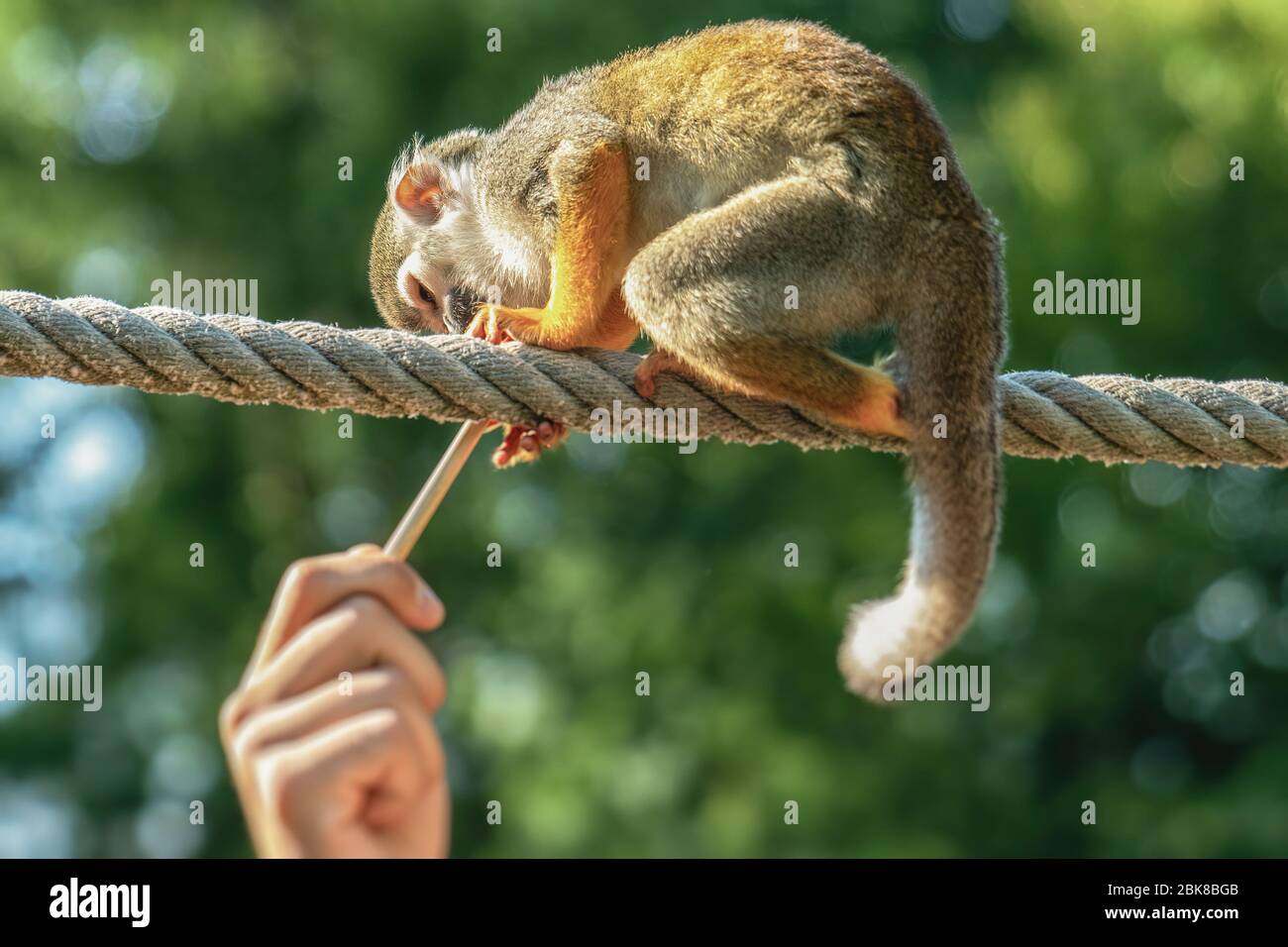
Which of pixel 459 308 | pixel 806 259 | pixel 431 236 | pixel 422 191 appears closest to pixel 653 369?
pixel 806 259

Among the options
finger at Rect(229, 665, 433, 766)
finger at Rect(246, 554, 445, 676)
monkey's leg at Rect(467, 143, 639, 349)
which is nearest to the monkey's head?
monkey's leg at Rect(467, 143, 639, 349)

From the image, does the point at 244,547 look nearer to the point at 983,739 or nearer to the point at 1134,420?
the point at 983,739

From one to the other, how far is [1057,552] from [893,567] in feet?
4.37

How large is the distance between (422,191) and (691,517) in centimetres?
679

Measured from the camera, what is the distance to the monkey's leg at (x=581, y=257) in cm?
397

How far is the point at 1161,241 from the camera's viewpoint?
1037 centimetres

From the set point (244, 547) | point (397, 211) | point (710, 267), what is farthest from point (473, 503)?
point (710, 267)

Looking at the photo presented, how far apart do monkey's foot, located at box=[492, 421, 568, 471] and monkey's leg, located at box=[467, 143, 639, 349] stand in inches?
9.5

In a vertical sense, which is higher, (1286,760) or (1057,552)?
(1057,552)

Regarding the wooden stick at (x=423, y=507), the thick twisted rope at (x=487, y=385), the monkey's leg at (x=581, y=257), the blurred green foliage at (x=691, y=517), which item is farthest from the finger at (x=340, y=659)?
the blurred green foliage at (x=691, y=517)

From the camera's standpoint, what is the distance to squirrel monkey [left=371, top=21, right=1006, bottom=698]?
3623mm

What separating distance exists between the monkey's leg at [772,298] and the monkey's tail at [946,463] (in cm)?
10

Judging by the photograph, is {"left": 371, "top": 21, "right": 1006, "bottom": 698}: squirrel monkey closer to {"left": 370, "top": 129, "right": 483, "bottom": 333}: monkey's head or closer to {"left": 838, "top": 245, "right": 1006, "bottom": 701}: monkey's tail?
{"left": 838, "top": 245, "right": 1006, "bottom": 701}: monkey's tail

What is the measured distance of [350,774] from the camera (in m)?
1.37
